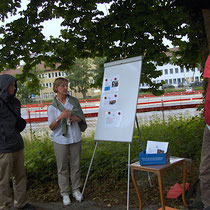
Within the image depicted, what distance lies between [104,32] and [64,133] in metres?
2.41

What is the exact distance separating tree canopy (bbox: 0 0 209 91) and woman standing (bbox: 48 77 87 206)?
1554 mm

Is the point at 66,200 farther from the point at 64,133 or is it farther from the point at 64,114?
the point at 64,114

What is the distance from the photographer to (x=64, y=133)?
13.0 ft

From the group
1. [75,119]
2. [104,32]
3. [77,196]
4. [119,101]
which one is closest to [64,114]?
[75,119]

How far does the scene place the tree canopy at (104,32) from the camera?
480cm

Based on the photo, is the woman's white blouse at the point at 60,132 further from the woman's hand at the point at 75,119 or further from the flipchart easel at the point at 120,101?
the flipchart easel at the point at 120,101

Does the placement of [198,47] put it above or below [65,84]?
above

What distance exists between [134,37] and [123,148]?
262cm

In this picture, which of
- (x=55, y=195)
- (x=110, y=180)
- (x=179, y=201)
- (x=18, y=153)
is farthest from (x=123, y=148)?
(x=18, y=153)

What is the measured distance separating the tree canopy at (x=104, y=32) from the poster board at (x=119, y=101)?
97 cm

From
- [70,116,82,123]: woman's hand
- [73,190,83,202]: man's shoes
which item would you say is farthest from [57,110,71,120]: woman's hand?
[73,190,83,202]: man's shoes

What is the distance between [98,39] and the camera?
5.45 m

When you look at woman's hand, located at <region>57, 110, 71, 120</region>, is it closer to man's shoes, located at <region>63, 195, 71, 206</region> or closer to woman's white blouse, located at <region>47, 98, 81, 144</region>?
woman's white blouse, located at <region>47, 98, 81, 144</region>

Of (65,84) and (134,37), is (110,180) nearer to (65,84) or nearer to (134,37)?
(65,84)
